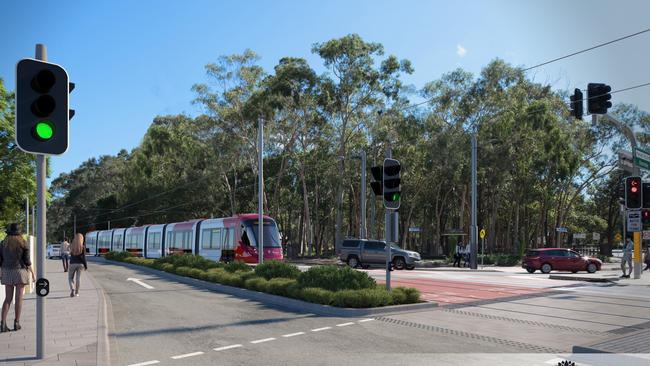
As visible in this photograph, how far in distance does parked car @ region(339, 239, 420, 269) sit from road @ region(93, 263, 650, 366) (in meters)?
18.1

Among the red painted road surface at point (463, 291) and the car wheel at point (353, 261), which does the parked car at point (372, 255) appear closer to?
the car wheel at point (353, 261)

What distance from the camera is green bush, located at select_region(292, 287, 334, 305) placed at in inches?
522

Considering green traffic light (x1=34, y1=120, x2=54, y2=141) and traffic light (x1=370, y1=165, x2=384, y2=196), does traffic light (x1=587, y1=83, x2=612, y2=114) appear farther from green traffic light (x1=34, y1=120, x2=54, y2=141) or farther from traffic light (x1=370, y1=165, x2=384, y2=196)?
green traffic light (x1=34, y1=120, x2=54, y2=141)

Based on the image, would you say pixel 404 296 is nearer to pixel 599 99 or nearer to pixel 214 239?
pixel 599 99

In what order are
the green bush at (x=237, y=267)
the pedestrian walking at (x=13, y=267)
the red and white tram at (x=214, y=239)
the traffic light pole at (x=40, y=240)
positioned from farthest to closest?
1. the red and white tram at (x=214, y=239)
2. the green bush at (x=237, y=267)
3. the pedestrian walking at (x=13, y=267)
4. the traffic light pole at (x=40, y=240)

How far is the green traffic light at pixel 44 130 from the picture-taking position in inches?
286

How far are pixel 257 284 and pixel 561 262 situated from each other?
71.5 feet

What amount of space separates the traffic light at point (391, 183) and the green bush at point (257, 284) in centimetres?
430

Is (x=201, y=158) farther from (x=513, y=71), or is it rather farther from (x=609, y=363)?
(x=609, y=363)

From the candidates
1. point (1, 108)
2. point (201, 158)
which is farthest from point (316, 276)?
point (201, 158)

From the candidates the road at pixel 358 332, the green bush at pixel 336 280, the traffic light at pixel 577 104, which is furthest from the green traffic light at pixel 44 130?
the traffic light at pixel 577 104

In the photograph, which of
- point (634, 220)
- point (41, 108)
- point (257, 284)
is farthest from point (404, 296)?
point (634, 220)

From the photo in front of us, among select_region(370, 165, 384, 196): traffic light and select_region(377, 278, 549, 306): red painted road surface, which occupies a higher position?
select_region(370, 165, 384, 196): traffic light

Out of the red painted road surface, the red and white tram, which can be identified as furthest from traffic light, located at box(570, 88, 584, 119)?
the red and white tram
